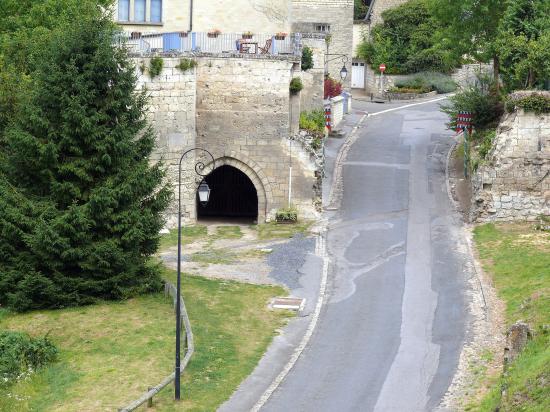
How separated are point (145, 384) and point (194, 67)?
55.5 feet

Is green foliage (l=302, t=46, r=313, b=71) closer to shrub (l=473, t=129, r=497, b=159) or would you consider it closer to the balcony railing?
the balcony railing

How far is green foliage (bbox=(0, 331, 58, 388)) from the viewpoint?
27.4 meters

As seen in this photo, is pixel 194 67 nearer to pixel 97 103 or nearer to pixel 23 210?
pixel 97 103

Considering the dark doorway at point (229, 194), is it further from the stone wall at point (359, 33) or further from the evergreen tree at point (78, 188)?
the stone wall at point (359, 33)

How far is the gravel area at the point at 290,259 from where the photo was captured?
1358 inches

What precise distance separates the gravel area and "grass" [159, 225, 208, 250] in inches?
131

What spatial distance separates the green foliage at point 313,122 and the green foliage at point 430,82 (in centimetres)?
1928

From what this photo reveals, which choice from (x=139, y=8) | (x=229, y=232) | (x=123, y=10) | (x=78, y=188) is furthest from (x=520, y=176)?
(x=123, y=10)

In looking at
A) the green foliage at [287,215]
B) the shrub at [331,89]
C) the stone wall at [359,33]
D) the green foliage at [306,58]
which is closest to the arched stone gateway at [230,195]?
the green foliage at [287,215]

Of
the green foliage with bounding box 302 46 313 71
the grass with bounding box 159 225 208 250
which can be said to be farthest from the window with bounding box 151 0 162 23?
the grass with bounding box 159 225 208 250

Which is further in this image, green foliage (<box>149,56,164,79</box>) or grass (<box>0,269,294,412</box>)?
green foliage (<box>149,56,164,79</box>)

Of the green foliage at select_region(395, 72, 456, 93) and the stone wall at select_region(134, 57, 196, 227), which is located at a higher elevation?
the green foliage at select_region(395, 72, 456, 93)

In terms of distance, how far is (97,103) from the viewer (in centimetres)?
3278

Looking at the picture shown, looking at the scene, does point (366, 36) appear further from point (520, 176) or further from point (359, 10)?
point (520, 176)
